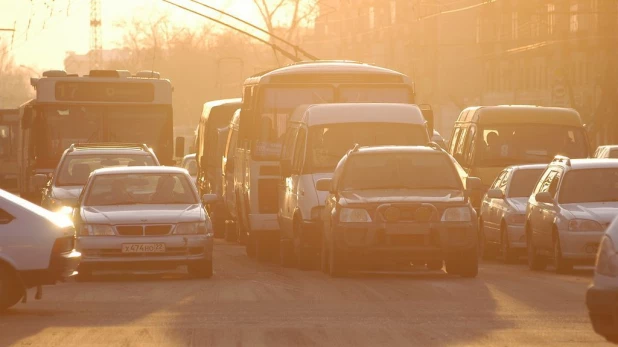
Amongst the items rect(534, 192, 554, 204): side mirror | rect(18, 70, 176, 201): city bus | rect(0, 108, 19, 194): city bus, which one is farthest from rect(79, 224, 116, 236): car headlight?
rect(0, 108, 19, 194): city bus

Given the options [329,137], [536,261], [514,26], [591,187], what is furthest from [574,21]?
[329,137]

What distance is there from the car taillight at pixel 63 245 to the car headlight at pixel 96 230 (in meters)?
4.21

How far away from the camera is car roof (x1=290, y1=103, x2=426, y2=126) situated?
22.7m

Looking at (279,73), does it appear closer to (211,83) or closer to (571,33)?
(571,33)

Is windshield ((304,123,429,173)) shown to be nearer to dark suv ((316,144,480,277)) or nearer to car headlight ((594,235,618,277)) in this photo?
dark suv ((316,144,480,277))

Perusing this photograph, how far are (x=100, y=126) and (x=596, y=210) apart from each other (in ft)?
44.3

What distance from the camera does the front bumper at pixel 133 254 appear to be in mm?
20266

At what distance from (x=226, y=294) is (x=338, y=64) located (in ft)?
30.8

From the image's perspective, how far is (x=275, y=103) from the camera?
85.9ft

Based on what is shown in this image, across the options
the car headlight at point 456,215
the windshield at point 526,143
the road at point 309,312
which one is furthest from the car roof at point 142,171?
the windshield at point 526,143

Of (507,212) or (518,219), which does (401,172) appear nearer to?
(518,219)

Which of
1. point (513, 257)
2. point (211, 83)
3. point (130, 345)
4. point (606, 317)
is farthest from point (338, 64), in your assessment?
point (211, 83)

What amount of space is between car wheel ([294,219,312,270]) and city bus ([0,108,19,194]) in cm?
3758

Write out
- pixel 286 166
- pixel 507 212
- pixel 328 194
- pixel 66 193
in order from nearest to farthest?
pixel 328 194
pixel 286 166
pixel 507 212
pixel 66 193
